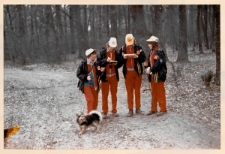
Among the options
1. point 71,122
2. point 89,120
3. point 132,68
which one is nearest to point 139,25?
point 132,68

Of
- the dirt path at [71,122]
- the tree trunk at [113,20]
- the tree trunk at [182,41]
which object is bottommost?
the dirt path at [71,122]

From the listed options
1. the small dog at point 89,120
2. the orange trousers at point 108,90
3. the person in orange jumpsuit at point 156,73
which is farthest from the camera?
the orange trousers at point 108,90

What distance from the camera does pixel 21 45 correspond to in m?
Result: 6.17

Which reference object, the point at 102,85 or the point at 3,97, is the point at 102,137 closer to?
the point at 102,85

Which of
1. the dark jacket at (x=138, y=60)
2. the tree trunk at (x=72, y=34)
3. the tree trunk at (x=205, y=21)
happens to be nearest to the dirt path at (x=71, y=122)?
the dark jacket at (x=138, y=60)

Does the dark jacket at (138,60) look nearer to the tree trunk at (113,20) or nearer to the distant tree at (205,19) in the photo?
the tree trunk at (113,20)

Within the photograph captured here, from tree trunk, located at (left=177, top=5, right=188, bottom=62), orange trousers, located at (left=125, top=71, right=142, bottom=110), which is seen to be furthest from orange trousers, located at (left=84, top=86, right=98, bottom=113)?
tree trunk, located at (left=177, top=5, right=188, bottom=62)

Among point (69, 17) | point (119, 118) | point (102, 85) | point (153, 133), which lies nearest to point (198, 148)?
point (153, 133)

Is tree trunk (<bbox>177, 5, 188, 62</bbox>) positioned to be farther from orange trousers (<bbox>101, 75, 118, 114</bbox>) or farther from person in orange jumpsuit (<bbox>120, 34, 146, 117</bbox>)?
orange trousers (<bbox>101, 75, 118, 114</bbox>)

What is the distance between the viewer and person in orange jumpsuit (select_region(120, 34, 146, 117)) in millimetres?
5910

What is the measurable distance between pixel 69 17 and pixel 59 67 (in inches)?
35.7

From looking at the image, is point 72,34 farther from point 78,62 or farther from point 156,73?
point 156,73

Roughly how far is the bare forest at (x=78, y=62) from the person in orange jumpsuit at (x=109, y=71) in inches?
4.4

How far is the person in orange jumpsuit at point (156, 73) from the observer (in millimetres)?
5848
